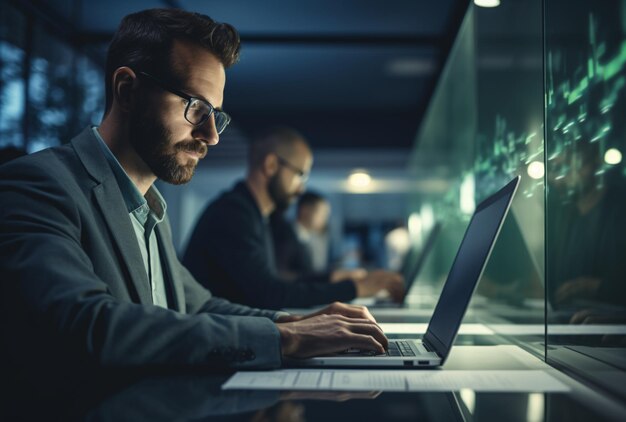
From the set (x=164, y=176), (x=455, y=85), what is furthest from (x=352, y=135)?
(x=164, y=176)

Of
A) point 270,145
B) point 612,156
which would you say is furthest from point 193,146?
point 270,145

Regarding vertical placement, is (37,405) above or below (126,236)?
below

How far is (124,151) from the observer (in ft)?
4.57

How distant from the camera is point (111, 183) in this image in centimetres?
123

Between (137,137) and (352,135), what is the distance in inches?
236

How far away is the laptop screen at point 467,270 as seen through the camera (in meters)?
0.95

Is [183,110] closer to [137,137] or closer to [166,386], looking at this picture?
[137,137]

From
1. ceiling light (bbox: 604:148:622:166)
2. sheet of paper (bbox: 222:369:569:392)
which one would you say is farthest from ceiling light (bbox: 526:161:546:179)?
sheet of paper (bbox: 222:369:569:392)

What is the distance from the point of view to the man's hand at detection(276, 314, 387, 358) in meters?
1.00

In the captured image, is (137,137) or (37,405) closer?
(37,405)

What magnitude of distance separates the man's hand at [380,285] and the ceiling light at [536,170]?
45.7 inches

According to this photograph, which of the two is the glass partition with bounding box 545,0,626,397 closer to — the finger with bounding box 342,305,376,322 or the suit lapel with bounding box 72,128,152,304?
the finger with bounding box 342,305,376,322

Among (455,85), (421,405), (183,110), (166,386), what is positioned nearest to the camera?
(421,405)

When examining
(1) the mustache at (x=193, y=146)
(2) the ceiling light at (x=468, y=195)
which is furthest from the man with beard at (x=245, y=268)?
(1) the mustache at (x=193, y=146)
